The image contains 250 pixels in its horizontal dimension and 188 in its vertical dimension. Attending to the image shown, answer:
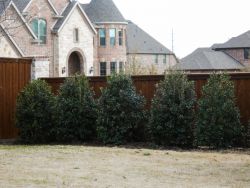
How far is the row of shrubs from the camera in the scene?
15125 millimetres

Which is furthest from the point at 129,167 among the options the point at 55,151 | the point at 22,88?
the point at 22,88

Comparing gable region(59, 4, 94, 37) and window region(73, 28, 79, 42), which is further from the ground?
gable region(59, 4, 94, 37)

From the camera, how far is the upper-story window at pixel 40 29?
4438 cm

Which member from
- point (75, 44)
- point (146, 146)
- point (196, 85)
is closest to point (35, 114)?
point (146, 146)

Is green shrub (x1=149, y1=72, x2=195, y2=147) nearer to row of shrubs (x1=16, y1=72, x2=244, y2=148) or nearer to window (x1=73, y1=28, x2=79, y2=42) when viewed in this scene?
row of shrubs (x1=16, y1=72, x2=244, y2=148)

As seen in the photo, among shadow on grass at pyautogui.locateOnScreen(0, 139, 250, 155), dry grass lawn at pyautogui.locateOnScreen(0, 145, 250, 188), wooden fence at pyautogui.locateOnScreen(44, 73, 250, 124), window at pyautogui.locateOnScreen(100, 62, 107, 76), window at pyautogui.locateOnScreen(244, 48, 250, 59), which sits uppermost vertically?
window at pyautogui.locateOnScreen(244, 48, 250, 59)

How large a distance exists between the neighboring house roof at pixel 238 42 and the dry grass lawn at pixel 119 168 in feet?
168

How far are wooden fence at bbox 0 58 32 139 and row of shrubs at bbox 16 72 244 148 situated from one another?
91 centimetres

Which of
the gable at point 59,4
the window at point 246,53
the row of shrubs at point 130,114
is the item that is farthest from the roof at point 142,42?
the row of shrubs at point 130,114

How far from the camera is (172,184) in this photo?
9.48m

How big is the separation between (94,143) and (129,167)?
17.3ft

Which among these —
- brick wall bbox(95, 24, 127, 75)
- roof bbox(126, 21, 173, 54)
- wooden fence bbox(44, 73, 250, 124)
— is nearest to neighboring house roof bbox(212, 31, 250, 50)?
roof bbox(126, 21, 173, 54)

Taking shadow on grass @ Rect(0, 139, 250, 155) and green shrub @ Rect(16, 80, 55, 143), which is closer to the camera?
shadow on grass @ Rect(0, 139, 250, 155)

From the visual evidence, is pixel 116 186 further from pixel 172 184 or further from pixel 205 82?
pixel 205 82
